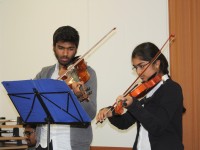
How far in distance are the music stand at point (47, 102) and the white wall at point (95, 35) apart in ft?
5.35

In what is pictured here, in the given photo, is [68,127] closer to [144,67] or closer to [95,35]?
[144,67]

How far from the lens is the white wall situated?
10.7 feet

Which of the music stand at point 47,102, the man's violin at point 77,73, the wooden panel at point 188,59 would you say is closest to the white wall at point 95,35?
the wooden panel at point 188,59

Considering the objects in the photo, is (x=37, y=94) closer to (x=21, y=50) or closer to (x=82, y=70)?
(x=82, y=70)

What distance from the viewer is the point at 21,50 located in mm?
3998

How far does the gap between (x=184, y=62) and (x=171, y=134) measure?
4.55ft

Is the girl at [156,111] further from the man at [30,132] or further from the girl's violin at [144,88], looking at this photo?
the man at [30,132]

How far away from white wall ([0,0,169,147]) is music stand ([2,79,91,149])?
1630mm

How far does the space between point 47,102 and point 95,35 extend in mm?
1900

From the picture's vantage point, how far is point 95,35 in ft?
11.5

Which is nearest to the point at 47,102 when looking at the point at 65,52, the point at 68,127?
the point at 68,127

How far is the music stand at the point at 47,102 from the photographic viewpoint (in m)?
1.63

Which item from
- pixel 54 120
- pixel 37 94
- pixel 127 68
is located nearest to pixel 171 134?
pixel 54 120

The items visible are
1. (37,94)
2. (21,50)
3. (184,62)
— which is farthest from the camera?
(21,50)
